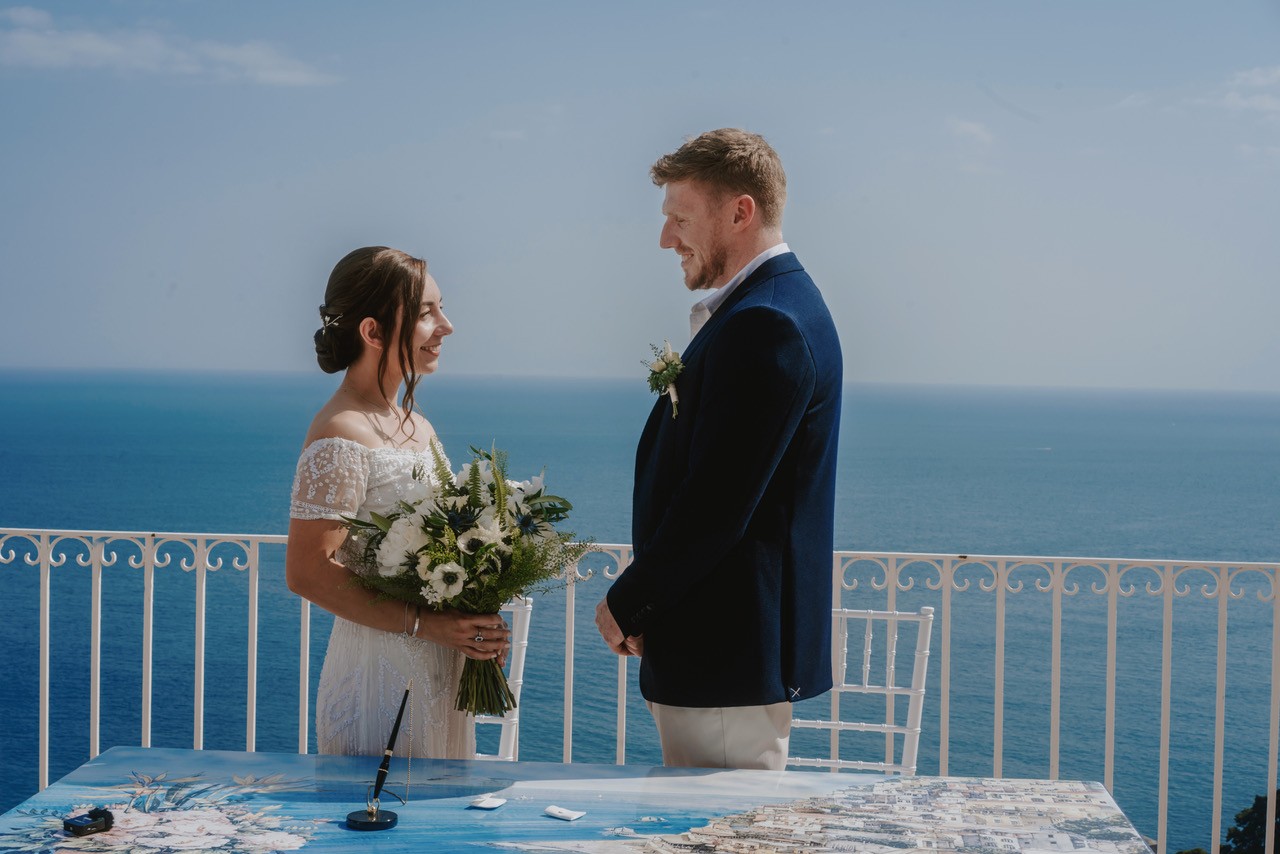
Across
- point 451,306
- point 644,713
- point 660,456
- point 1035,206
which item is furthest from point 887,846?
point 451,306

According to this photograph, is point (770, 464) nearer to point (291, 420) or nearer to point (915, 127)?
point (915, 127)

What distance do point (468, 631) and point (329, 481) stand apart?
1.31 feet

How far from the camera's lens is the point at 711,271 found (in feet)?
8.41

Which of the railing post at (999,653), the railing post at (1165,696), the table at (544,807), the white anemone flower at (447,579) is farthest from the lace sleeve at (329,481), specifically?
the railing post at (1165,696)

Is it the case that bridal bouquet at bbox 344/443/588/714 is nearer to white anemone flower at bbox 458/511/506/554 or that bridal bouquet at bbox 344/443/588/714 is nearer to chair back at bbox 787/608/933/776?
white anemone flower at bbox 458/511/506/554

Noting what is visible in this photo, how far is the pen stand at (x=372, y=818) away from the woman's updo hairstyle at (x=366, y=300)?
942 mm

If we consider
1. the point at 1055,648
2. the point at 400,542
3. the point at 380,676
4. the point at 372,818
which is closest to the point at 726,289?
the point at 400,542

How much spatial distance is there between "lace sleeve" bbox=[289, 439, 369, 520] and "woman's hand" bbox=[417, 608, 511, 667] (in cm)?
27

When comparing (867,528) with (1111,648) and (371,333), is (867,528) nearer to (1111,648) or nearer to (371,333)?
(1111,648)

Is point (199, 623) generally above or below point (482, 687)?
below

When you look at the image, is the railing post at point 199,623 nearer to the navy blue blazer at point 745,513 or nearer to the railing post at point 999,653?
the navy blue blazer at point 745,513

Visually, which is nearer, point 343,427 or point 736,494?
point 736,494

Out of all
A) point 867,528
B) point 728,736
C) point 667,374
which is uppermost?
point 667,374

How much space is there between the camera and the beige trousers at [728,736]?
7.80 ft
